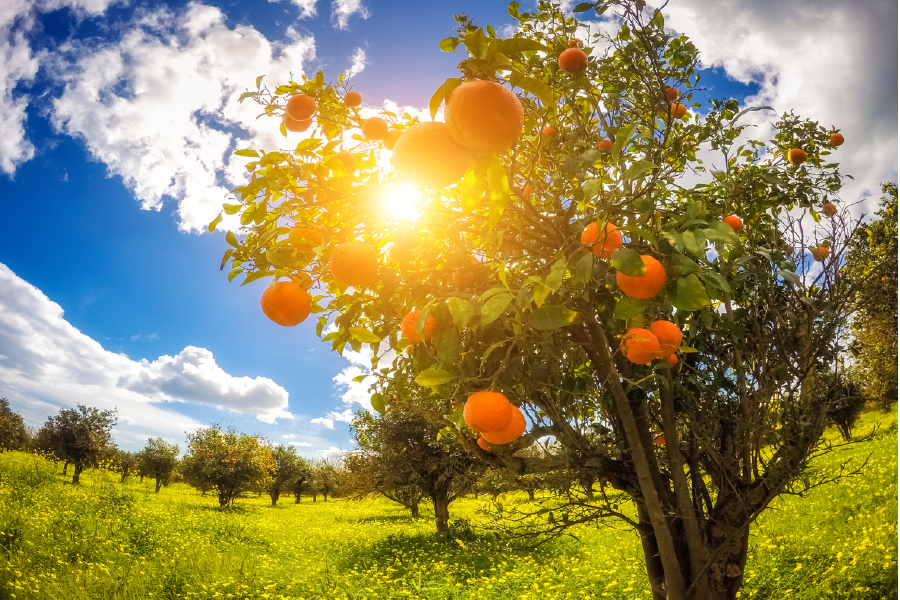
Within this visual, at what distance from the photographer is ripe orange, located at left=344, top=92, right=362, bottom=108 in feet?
6.44

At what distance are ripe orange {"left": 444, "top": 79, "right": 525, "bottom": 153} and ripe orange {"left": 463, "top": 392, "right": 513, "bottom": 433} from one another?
0.87 m

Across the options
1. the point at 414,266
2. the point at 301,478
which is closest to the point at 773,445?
the point at 414,266

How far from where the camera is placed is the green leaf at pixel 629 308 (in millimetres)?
1186

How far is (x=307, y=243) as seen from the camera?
1484mm

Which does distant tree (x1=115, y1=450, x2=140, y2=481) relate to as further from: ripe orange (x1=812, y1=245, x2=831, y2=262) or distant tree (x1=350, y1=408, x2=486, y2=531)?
ripe orange (x1=812, y1=245, x2=831, y2=262)

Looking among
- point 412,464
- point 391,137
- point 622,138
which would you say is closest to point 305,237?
point 391,137

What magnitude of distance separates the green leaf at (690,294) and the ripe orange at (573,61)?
153 centimetres

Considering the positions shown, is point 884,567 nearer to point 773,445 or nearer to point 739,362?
point 773,445

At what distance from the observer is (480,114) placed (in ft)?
2.53

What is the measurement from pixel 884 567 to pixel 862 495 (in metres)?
5.74

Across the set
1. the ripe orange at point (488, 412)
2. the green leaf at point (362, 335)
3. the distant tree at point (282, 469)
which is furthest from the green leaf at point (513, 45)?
the distant tree at point (282, 469)

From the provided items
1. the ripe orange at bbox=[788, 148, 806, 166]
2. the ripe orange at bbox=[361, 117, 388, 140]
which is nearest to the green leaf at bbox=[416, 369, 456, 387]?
the ripe orange at bbox=[361, 117, 388, 140]

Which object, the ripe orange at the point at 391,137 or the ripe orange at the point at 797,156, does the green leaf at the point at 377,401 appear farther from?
the ripe orange at the point at 797,156

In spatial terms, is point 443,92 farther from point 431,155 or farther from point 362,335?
point 362,335
